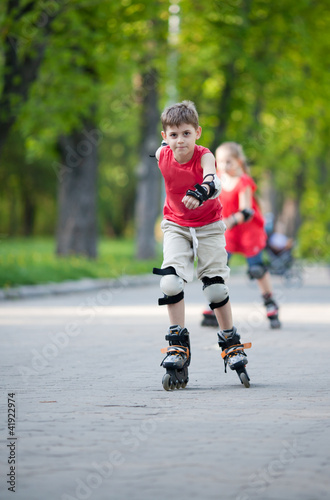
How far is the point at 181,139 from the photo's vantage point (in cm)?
617

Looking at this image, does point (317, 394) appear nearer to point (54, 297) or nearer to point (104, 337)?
point (104, 337)

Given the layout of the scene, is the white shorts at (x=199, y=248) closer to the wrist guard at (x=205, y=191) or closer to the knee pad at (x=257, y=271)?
the wrist guard at (x=205, y=191)

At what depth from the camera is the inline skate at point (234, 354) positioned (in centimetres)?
623

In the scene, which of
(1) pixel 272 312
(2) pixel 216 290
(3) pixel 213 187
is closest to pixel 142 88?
(1) pixel 272 312

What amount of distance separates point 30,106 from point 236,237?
9.85 meters

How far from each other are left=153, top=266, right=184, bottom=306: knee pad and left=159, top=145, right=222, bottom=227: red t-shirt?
13.3 inches

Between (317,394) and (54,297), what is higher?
(54,297)

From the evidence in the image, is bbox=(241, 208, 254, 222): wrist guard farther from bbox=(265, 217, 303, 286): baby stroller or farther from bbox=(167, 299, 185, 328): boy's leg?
bbox=(265, 217, 303, 286): baby stroller

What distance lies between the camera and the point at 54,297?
15.7m

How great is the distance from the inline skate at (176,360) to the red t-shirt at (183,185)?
0.70 meters

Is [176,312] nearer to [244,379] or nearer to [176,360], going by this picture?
[176,360]

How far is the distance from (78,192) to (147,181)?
3453mm

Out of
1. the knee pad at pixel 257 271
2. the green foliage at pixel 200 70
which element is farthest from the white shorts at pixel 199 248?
the green foliage at pixel 200 70

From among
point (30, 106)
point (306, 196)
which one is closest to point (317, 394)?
point (30, 106)
